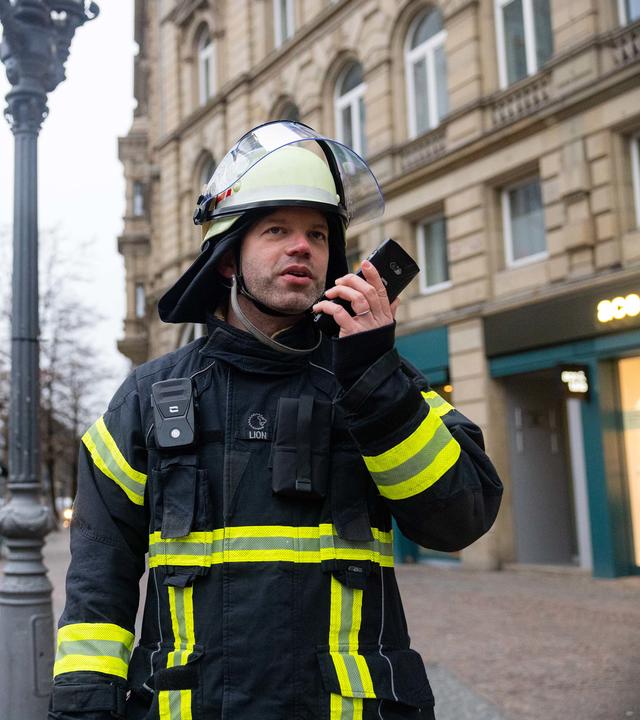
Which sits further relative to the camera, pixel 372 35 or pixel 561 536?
pixel 372 35

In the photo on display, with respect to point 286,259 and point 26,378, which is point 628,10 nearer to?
point 26,378

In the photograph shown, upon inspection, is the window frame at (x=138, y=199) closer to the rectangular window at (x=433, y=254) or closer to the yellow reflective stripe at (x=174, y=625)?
the rectangular window at (x=433, y=254)

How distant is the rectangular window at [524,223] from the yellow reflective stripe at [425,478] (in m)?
12.2

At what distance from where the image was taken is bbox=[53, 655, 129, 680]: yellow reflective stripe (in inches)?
80.8

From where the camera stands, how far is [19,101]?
6.00 meters

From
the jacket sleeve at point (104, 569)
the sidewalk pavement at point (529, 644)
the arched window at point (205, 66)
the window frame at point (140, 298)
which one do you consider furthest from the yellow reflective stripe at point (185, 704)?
the window frame at point (140, 298)

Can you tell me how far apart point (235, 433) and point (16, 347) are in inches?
152

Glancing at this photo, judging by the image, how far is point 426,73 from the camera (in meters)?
16.2

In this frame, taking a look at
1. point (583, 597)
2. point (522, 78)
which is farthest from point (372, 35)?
point (583, 597)

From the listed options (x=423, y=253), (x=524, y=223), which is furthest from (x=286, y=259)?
(x=423, y=253)

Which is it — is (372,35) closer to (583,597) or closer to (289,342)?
(583,597)

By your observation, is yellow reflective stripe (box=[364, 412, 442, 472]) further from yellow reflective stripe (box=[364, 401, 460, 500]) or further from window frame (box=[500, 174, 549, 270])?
window frame (box=[500, 174, 549, 270])

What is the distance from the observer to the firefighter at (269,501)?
6.36 feet

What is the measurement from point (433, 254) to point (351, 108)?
4022 mm
